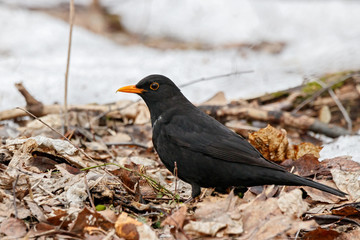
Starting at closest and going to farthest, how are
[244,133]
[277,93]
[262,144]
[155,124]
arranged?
[155,124] < [262,144] < [244,133] < [277,93]

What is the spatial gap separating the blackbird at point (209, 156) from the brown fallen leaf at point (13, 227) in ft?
4.62

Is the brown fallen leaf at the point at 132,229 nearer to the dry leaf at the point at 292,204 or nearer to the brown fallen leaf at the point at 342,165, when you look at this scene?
the dry leaf at the point at 292,204

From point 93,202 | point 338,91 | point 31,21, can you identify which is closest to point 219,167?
point 93,202

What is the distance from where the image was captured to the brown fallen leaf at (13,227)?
3221mm

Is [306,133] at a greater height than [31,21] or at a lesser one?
lesser

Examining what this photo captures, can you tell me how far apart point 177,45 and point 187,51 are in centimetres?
131

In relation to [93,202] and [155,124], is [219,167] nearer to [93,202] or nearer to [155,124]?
[155,124]

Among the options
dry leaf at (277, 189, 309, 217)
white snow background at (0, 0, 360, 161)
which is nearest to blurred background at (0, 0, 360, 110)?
white snow background at (0, 0, 360, 161)

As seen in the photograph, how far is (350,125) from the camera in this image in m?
6.64

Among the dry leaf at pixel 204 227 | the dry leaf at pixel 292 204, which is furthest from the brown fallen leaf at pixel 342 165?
the dry leaf at pixel 204 227

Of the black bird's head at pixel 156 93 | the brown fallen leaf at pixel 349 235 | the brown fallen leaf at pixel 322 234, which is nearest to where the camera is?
the brown fallen leaf at pixel 322 234

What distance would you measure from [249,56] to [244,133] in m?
4.16

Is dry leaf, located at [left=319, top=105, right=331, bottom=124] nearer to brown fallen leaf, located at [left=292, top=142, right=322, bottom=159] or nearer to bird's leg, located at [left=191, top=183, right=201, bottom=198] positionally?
brown fallen leaf, located at [left=292, top=142, right=322, bottom=159]

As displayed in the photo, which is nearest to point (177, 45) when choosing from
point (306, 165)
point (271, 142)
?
point (271, 142)
